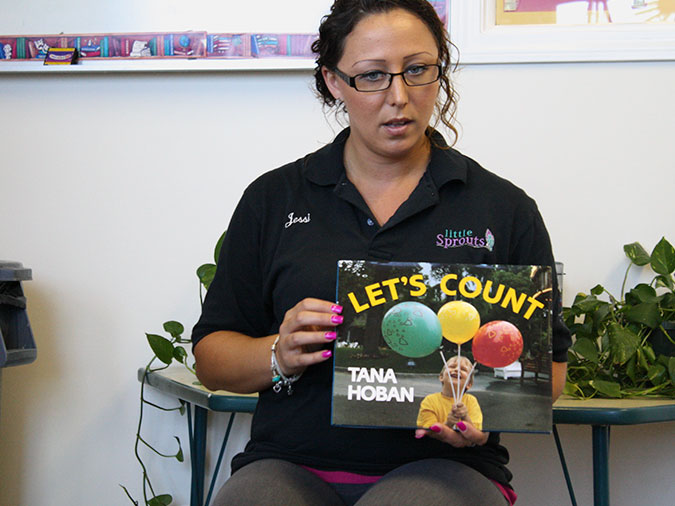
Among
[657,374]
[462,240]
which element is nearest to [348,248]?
[462,240]

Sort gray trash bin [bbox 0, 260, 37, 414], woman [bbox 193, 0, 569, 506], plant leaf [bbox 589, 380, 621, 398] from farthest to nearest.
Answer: gray trash bin [bbox 0, 260, 37, 414] → plant leaf [bbox 589, 380, 621, 398] → woman [bbox 193, 0, 569, 506]

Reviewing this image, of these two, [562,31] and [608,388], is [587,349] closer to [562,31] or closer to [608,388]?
[608,388]

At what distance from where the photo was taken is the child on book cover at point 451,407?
Result: 942 millimetres

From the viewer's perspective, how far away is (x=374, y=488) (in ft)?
3.27

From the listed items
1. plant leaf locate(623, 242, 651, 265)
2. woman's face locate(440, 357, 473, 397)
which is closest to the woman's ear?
woman's face locate(440, 357, 473, 397)

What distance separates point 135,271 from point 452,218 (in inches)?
46.2

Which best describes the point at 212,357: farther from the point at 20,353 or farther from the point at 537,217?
the point at 20,353

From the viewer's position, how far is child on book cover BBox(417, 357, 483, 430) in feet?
3.09

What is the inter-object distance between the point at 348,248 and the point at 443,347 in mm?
273

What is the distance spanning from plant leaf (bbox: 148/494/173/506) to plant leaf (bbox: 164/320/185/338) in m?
0.45

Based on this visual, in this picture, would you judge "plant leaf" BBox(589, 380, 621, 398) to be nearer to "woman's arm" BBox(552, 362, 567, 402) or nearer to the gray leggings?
"woman's arm" BBox(552, 362, 567, 402)

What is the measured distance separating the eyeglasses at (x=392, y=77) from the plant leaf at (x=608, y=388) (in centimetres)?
79

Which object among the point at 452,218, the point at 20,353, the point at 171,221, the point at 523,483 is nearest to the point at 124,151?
the point at 171,221

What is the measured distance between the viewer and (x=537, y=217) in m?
1.21
